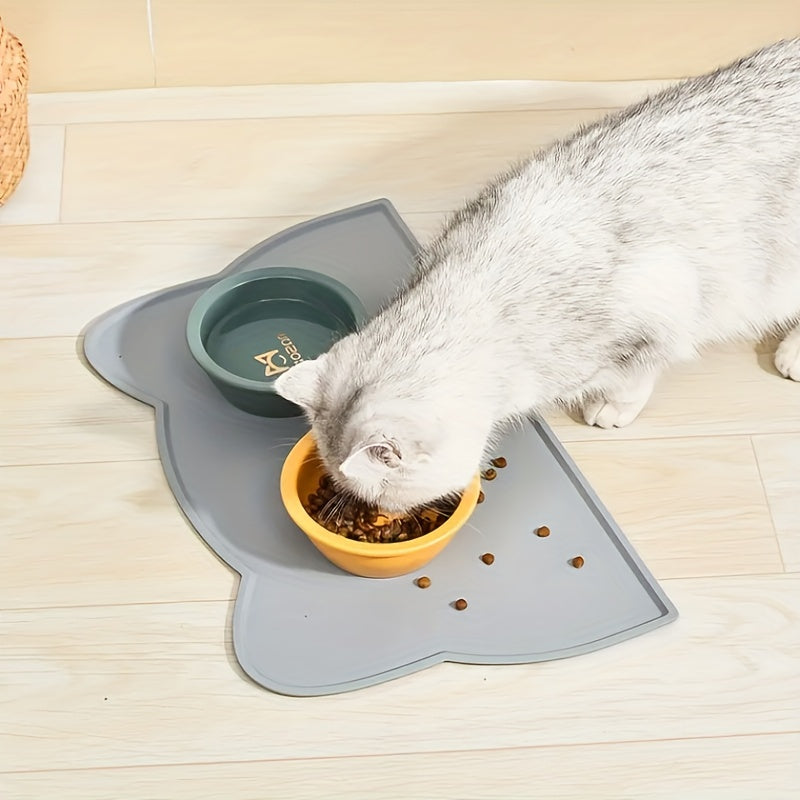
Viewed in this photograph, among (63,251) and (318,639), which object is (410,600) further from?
(63,251)

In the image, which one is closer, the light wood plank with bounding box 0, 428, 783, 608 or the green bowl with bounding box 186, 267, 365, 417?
the light wood plank with bounding box 0, 428, 783, 608

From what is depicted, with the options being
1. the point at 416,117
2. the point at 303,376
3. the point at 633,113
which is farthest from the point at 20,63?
the point at 633,113

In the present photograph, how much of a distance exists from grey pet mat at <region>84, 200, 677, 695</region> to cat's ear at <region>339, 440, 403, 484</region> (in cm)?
33

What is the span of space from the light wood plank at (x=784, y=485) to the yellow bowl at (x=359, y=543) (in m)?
0.57

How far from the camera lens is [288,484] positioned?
1.70 metres

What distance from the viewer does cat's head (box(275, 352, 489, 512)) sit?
1.49 meters

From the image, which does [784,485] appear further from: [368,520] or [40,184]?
[40,184]

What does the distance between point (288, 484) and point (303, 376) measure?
198mm

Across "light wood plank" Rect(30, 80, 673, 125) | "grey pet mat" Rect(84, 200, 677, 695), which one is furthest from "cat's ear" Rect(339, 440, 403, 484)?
"light wood plank" Rect(30, 80, 673, 125)

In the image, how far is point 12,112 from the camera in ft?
6.85

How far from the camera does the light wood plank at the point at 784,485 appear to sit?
1.86 metres

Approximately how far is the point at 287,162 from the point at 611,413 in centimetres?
92

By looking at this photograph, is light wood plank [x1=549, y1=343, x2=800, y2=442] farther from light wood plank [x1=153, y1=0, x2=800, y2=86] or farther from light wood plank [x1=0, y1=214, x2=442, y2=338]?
light wood plank [x1=153, y1=0, x2=800, y2=86]

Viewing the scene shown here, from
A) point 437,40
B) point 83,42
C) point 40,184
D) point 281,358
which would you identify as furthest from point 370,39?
point 281,358
